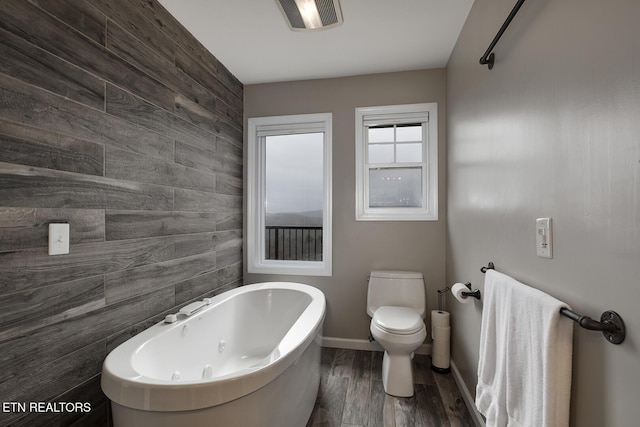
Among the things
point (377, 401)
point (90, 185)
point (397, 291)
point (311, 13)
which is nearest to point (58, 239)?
point (90, 185)

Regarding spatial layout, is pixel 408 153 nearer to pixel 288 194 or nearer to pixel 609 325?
pixel 288 194

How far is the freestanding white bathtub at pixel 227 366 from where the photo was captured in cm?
105

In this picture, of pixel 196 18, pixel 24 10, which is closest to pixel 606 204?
pixel 24 10

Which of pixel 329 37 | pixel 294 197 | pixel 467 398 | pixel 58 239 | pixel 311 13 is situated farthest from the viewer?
pixel 294 197

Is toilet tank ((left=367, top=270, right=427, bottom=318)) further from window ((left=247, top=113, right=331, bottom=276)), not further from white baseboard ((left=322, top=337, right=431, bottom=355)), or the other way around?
window ((left=247, top=113, right=331, bottom=276))

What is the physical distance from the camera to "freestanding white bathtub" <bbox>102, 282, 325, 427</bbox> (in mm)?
1051

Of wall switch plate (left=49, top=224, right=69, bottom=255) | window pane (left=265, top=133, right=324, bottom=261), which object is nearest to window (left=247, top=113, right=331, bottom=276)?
window pane (left=265, top=133, right=324, bottom=261)

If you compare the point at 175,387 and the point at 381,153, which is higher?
the point at 381,153

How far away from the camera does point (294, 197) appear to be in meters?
3.02

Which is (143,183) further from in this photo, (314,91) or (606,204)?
(606,204)

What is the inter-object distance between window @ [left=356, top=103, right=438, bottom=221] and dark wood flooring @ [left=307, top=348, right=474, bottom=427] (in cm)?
128

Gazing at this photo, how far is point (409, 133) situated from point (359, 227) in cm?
101

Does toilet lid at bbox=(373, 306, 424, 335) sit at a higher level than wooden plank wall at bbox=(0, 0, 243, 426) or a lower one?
lower

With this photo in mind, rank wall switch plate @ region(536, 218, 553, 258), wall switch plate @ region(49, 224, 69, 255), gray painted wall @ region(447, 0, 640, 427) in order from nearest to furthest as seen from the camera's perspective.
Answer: gray painted wall @ region(447, 0, 640, 427) < wall switch plate @ region(536, 218, 553, 258) < wall switch plate @ region(49, 224, 69, 255)
